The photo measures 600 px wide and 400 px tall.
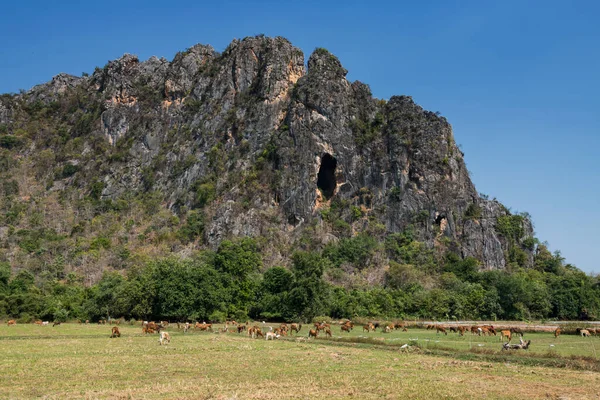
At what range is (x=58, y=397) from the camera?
17547mm

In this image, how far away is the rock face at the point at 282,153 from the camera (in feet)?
424

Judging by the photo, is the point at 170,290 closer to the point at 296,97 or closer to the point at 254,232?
the point at 254,232

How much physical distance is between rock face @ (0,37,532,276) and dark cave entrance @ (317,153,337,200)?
30 centimetres

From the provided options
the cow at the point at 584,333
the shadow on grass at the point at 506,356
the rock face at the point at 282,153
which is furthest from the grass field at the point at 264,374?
the rock face at the point at 282,153

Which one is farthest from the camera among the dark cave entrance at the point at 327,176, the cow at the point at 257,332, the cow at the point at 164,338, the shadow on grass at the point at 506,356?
the dark cave entrance at the point at 327,176

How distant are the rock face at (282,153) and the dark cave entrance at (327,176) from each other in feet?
0.98

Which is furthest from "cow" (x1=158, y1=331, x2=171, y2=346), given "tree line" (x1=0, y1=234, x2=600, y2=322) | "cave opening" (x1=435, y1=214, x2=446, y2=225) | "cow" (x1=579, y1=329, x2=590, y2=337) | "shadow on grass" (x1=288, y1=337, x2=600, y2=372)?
"cave opening" (x1=435, y1=214, x2=446, y2=225)

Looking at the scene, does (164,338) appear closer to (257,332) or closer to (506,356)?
(257,332)

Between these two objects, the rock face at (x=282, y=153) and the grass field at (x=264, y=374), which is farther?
the rock face at (x=282, y=153)

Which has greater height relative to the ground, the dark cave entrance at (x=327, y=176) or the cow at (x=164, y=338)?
the dark cave entrance at (x=327, y=176)

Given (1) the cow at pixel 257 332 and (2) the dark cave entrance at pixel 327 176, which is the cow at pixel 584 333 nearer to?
(1) the cow at pixel 257 332

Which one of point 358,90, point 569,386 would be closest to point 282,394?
point 569,386

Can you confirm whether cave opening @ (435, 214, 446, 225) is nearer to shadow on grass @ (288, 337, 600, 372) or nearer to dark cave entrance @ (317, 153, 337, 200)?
dark cave entrance @ (317, 153, 337, 200)

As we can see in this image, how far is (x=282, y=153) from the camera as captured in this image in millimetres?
136500
